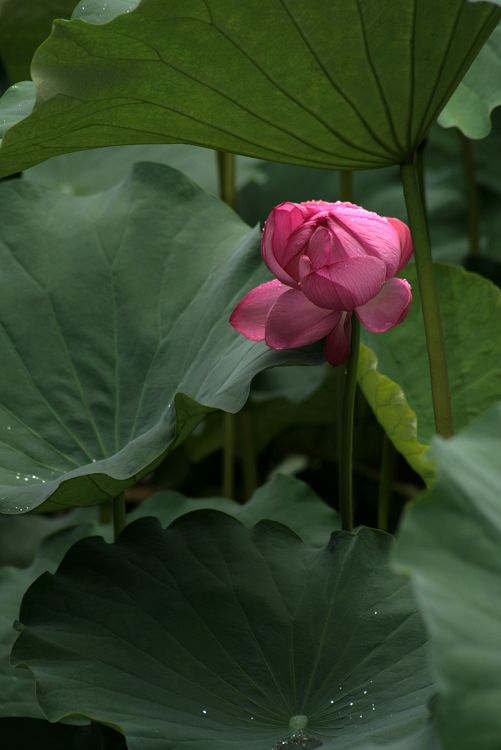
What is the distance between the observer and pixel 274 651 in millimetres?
907

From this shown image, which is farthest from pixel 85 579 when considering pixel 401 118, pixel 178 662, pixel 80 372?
pixel 401 118

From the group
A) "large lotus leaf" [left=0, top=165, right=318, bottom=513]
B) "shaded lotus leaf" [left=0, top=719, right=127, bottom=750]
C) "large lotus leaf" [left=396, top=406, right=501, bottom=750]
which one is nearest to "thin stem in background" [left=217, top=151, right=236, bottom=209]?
"large lotus leaf" [left=0, top=165, right=318, bottom=513]

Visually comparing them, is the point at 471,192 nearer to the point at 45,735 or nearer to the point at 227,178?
the point at 227,178

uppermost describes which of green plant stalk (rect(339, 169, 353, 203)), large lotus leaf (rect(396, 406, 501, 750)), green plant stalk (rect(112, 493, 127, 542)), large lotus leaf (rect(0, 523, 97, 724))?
large lotus leaf (rect(396, 406, 501, 750))

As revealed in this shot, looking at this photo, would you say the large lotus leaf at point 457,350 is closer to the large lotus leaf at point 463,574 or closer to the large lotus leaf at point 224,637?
the large lotus leaf at point 224,637

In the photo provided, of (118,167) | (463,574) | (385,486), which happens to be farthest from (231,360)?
(118,167)

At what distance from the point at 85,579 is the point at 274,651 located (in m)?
0.17

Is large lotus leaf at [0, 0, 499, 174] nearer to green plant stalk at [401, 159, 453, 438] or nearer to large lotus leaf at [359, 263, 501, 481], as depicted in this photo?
green plant stalk at [401, 159, 453, 438]

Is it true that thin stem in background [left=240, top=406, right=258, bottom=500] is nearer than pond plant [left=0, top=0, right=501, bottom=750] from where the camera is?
A: No

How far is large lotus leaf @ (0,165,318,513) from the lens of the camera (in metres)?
1.06

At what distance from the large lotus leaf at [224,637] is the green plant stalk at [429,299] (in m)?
0.12

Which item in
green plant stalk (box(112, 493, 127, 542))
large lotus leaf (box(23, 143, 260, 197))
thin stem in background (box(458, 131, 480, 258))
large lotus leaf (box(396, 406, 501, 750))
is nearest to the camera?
large lotus leaf (box(396, 406, 501, 750))

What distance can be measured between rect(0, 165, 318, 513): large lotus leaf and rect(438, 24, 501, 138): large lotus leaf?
8.9 inches

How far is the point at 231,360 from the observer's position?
97 centimetres
